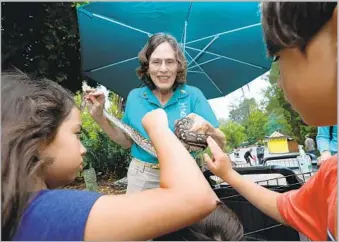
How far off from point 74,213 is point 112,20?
2.00m

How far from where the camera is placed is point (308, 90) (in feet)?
1.80

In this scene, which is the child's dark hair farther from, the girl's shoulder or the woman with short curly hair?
the woman with short curly hair

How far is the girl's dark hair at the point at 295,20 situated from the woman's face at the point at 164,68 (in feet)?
2.61

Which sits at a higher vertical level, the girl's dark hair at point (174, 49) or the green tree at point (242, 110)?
the girl's dark hair at point (174, 49)

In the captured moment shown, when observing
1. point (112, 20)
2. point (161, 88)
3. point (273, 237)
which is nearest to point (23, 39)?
point (112, 20)

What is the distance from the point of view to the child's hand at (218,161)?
853 millimetres

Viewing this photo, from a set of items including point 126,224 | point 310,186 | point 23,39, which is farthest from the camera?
point 23,39

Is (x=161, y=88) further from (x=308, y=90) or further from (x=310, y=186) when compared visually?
(x=308, y=90)

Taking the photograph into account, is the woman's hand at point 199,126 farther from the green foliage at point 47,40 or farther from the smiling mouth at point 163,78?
the green foliage at point 47,40

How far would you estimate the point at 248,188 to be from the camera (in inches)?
33.0

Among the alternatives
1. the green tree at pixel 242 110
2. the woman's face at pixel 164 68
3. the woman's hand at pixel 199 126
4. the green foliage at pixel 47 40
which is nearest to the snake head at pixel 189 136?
the woman's hand at pixel 199 126

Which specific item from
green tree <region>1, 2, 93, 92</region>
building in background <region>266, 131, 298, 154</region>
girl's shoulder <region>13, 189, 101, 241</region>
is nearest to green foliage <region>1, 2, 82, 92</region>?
green tree <region>1, 2, 93, 92</region>

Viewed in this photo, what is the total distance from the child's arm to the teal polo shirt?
1.32 ft

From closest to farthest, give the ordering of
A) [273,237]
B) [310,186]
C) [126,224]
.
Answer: [126,224], [310,186], [273,237]
